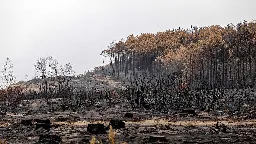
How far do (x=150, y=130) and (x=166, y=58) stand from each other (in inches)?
3910

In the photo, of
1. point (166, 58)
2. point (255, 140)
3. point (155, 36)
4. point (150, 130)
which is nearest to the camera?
point (255, 140)

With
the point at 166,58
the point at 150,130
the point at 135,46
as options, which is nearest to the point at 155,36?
the point at 135,46

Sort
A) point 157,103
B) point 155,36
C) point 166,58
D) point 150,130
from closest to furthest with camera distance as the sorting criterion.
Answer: point 150,130 < point 157,103 < point 166,58 < point 155,36

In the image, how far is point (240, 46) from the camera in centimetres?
10569

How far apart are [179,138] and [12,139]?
1277 cm

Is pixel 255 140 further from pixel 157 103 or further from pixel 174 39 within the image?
pixel 174 39

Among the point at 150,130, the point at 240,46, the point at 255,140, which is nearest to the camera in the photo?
the point at 255,140

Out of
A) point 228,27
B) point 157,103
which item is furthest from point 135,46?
point 157,103

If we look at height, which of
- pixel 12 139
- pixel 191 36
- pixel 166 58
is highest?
pixel 191 36

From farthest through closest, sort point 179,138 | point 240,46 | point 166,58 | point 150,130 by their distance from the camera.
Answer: point 166,58 < point 240,46 < point 150,130 < point 179,138

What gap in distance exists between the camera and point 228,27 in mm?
135875

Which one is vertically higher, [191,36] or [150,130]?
[191,36]

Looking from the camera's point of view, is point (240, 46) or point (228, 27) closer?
point (240, 46)

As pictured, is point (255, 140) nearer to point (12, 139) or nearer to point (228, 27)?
point (12, 139)
